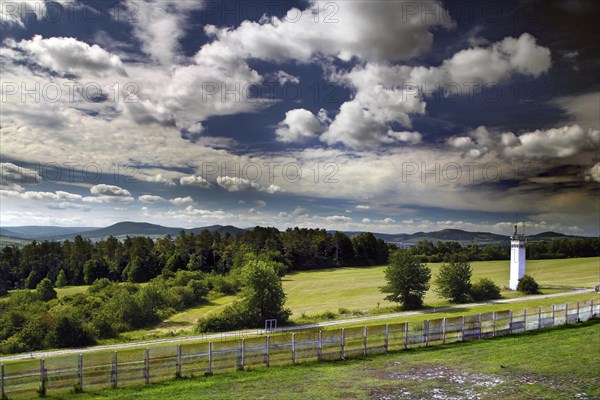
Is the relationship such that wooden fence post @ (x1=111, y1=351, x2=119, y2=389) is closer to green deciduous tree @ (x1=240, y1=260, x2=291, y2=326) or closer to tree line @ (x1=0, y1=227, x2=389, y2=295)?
green deciduous tree @ (x1=240, y1=260, x2=291, y2=326)

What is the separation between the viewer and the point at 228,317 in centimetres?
6122

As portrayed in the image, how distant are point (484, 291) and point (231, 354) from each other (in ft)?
189

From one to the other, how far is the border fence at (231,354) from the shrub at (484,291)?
34917 mm

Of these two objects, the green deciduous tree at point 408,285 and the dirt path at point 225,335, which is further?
the green deciduous tree at point 408,285

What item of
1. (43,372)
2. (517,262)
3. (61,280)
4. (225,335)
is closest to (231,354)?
(43,372)

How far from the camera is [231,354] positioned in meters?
25.5

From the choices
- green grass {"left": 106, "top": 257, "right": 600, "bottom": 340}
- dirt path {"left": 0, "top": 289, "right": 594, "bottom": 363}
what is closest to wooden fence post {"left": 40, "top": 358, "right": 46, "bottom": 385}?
dirt path {"left": 0, "top": 289, "right": 594, "bottom": 363}

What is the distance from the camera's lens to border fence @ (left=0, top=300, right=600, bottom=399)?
69.7 feet

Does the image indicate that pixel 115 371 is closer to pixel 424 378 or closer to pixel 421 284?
pixel 424 378

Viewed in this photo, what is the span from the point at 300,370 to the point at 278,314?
123 feet

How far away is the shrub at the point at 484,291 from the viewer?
71.4 metres

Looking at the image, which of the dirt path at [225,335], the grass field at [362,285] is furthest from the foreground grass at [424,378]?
the grass field at [362,285]

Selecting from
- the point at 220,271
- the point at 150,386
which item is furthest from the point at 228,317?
the point at 220,271

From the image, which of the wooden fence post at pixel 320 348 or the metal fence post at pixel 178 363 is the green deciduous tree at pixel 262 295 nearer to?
the wooden fence post at pixel 320 348
